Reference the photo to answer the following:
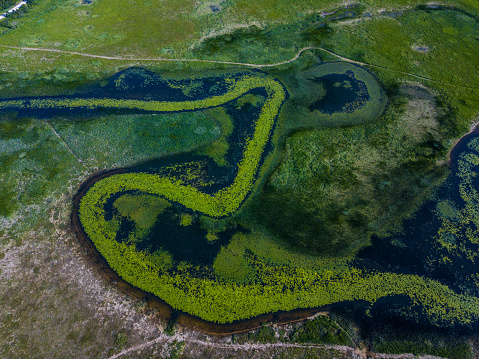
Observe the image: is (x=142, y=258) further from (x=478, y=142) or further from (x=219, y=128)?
(x=478, y=142)

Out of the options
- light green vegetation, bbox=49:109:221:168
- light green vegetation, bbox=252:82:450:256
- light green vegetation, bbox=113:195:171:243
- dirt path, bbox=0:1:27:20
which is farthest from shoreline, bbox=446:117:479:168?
dirt path, bbox=0:1:27:20

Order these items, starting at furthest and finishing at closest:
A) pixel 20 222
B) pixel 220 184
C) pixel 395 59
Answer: pixel 395 59 < pixel 220 184 < pixel 20 222

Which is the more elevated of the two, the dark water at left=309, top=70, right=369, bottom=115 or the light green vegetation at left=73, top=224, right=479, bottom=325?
the dark water at left=309, top=70, right=369, bottom=115

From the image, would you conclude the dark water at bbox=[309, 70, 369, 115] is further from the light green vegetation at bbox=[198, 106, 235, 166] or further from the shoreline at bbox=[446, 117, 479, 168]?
the shoreline at bbox=[446, 117, 479, 168]

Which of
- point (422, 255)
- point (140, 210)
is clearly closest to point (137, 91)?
point (140, 210)

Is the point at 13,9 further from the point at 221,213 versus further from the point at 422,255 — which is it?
the point at 422,255

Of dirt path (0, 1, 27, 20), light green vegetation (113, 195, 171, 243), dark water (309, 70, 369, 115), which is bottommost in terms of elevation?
light green vegetation (113, 195, 171, 243)

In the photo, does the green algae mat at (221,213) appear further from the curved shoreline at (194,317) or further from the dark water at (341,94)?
the curved shoreline at (194,317)

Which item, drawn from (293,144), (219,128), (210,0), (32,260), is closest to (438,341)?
(293,144)

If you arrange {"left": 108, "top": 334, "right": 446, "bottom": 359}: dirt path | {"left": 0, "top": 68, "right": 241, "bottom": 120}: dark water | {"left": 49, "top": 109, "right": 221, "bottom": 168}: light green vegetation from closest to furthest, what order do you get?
1. {"left": 108, "top": 334, "right": 446, "bottom": 359}: dirt path
2. {"left": 49, "top": 109, "right": 221, "bottom": 168}: light green vegetation
3. {"left": 0, "top": 68, "right": 241, "bottom": 120}: dark water
